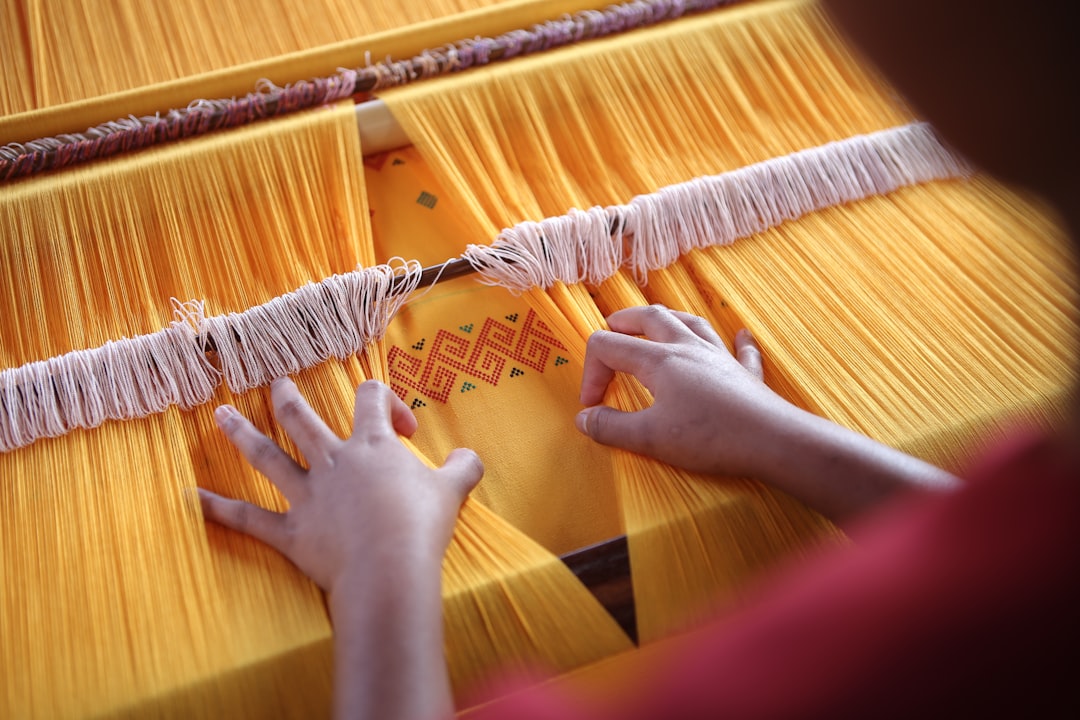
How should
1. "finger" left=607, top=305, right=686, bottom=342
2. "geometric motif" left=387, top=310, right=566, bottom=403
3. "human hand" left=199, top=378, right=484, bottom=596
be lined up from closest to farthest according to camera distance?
"human hand" left=199, top=378, right=484, bottom=596, "finger" left=607, top=305, right=686, bottom=342, "geometric motif" left=387, top=310, right=566, bottom=403

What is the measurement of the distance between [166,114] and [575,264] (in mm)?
816

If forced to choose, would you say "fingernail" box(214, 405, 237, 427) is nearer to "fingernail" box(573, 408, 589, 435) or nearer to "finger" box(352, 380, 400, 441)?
"finger" box(352, 380, 400, 441)

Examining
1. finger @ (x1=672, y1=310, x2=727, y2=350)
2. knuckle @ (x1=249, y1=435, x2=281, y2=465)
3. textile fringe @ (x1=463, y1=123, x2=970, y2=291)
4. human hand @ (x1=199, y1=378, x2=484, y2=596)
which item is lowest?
human hand @ (x1=199, y1=378, x2=484, y2=596)

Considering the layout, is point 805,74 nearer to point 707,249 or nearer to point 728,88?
point 728,88

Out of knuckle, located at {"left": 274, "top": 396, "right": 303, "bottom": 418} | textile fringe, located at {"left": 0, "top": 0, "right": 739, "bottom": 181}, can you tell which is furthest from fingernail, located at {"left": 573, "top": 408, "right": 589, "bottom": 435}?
textile fringe, located at {"left": 0, "top": 0, "right": 739, "bottom": 181}

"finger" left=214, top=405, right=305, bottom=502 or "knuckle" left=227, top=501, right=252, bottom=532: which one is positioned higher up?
"finger" left=214, top=405, right=305, bottom=502

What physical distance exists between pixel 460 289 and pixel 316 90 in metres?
0.47

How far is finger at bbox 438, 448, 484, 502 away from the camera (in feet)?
3.48

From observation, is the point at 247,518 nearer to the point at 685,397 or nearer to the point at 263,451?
the point at 263,451

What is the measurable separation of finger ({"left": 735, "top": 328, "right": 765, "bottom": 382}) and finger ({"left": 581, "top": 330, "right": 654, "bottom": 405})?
17 cm

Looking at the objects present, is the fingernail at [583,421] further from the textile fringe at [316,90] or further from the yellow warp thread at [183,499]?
the textile fringe at [316,90]

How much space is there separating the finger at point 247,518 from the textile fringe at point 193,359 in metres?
0.18

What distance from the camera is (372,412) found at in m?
1.07

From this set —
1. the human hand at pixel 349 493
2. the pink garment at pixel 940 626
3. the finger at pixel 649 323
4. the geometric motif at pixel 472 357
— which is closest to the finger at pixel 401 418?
the human hand at pixel 349 493
